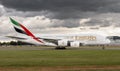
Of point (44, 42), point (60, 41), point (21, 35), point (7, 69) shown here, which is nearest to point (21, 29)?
point (21, 35)

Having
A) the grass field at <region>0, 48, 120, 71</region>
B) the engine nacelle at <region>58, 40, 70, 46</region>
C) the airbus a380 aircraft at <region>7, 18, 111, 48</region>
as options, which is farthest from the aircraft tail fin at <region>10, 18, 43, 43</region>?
the grass field at <region>0, 48, 120, 71</region>

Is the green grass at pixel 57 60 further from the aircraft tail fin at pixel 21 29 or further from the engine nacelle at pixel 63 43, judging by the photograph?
the aircraft tail fin at pixel 21 29

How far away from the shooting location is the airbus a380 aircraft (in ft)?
230

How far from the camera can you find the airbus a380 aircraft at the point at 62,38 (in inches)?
2766

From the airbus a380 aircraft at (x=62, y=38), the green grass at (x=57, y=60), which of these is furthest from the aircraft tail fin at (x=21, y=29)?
the green grass at (x=57, y=60)

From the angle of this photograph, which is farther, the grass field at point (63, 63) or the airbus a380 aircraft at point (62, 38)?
the airbus a380 aircraft at point (62, 38)

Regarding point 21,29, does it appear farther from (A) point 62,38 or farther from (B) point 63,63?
(B) point 63,63

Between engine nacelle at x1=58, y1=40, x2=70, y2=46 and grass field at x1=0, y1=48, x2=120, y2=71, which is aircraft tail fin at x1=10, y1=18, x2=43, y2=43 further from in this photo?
grass field at x1=0, y1=48, x2=120, y2=71

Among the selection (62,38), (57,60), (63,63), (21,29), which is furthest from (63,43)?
(63,63)

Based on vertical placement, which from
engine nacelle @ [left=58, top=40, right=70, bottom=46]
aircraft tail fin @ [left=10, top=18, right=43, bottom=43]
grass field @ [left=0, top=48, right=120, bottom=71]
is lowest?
grass field @ [left=0, top=48, right=120, bottom=71]

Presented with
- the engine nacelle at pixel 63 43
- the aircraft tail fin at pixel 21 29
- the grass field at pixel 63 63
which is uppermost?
the aircraft tail fin at pixel 21 29

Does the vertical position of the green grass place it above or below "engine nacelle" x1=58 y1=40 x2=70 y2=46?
→ below

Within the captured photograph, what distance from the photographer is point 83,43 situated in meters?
70.5

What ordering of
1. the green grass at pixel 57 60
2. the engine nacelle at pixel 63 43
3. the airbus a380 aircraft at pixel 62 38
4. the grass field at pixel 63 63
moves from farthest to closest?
the airbus a380 aircraft at pixel 62 38 → the engine nacelle at pixel 63 43 → the green grass at pixel 57 60 → the grass field at pixel 63 63
